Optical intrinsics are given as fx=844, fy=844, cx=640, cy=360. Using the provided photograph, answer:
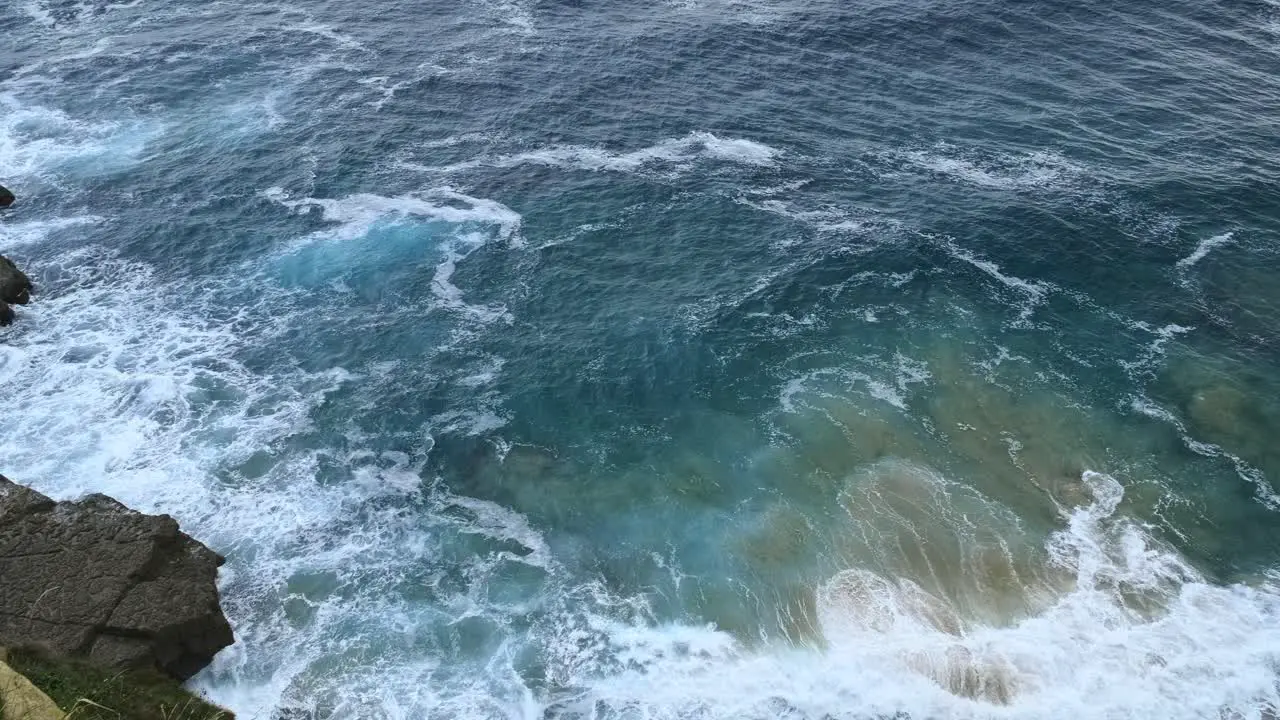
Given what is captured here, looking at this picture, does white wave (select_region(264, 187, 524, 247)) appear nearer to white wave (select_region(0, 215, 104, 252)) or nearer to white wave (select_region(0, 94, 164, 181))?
white wave (select_region(0, 215, 104, 252))

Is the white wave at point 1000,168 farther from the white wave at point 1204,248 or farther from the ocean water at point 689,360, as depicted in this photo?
the white wave at point 1204,248

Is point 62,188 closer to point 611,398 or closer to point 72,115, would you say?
point 72,115

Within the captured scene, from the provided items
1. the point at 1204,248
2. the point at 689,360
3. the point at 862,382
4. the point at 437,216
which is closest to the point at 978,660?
the point at 862,382

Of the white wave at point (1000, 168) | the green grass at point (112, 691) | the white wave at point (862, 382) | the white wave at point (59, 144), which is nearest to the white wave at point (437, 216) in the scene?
the white wave at point (59, 144)

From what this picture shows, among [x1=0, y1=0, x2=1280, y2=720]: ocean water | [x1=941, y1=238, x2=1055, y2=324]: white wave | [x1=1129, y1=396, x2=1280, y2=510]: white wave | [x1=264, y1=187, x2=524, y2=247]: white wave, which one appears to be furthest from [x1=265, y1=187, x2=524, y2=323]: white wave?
[x1=1129, y1=396, x2=1280, y2=510]: white wave

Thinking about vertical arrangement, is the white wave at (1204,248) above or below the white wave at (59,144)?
above
